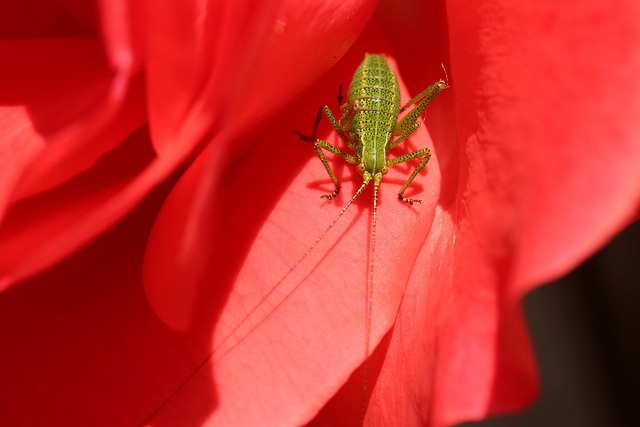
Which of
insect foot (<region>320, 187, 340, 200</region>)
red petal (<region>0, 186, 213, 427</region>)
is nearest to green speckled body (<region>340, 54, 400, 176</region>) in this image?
insect foot (<region>320, 187, 340, 200</region>)

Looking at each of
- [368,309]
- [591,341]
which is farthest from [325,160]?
[591,341]

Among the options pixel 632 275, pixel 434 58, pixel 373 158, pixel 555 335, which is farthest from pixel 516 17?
pixel 555 335

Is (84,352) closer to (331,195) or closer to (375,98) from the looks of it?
(331,195)

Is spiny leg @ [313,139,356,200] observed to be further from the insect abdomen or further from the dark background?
the dark background

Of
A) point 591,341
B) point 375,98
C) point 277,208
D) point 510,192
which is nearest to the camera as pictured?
point 510,192

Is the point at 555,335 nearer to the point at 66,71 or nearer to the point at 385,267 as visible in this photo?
the point at 385,267

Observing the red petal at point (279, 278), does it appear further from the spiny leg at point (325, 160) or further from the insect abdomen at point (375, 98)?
the insect abdomen at point (375, 98)
